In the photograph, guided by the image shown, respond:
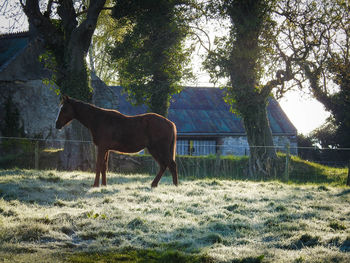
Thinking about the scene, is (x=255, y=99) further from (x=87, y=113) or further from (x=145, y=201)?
(x=145, y=201)

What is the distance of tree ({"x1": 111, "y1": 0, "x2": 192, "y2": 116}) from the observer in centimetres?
1641

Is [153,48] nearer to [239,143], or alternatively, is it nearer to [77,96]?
[77,96]

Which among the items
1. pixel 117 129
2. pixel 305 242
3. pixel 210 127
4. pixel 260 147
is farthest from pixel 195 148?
pixel 305 242

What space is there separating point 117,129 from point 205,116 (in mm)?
22921

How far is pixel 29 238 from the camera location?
4875 mm

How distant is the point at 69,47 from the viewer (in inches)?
561

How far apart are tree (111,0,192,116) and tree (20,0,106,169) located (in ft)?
7.38

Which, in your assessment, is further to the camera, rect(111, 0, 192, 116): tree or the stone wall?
the stone wall

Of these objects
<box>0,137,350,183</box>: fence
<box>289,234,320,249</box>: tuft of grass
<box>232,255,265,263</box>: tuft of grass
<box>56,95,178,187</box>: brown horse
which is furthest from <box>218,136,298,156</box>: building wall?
<box>232,255,265,263</box>: tuft of grass

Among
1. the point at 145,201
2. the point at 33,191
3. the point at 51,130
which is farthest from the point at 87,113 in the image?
the point at 51,130

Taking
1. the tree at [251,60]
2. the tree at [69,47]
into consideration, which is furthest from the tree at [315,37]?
the tree at [69,47]

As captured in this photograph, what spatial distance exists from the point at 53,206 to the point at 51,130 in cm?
1534

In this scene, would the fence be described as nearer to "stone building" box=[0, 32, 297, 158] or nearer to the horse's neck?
"stone building" box=[0, 32, 297, 158]

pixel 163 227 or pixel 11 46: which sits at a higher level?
pixel 11 46
